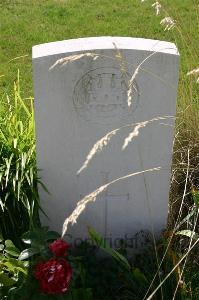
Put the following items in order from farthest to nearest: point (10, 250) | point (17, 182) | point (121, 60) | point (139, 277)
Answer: point (17, 182)
point (139, 277)
point (10, 250)
point (121, 60)

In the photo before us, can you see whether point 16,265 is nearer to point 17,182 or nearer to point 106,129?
point 17,182

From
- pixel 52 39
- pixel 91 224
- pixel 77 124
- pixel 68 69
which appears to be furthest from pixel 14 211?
pixel 52 39

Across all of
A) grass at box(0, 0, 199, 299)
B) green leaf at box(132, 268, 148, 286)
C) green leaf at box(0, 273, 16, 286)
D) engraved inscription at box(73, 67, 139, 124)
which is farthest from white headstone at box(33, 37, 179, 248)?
grass at box(0, 0, 199, 299)

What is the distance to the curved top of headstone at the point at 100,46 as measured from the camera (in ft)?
7.74

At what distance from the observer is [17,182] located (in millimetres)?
2664

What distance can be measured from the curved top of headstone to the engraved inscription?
0.10 meters

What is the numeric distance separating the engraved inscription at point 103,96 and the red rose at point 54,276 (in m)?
0.67

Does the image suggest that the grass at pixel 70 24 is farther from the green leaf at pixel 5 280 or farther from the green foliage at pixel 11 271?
the green leaf at pixel 5 280

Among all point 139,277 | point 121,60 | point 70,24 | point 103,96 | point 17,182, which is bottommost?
point 139,277

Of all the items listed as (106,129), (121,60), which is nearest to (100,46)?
(121,60)

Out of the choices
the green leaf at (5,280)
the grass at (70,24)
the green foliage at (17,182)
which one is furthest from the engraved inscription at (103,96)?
the grass at (70,24)

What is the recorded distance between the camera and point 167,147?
2611mm

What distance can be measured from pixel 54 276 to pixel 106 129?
72 centimetres

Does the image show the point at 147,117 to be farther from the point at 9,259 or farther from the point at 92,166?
the point at 9,259
